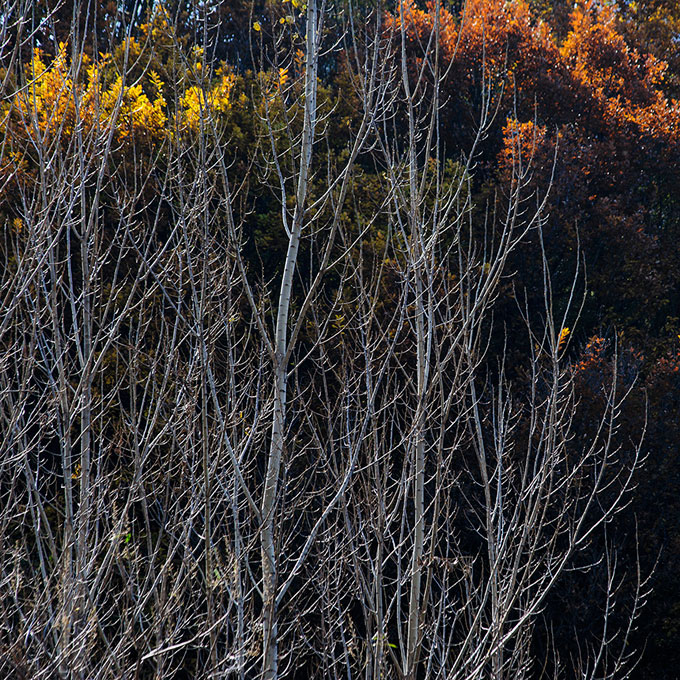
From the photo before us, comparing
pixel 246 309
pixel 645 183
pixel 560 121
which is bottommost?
pixel 246 309

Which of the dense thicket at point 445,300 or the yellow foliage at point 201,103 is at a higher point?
the yellow foliage at point 201,103

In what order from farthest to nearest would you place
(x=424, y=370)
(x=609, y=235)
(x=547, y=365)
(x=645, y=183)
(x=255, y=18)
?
(x=255, y=18) → (x=645, y=183) → (x=609, y=235) → (x=547, y=365) → (x=424, y=370)

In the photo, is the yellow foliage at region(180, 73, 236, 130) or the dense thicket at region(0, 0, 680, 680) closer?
the yellow foliage at region(180, 73, 236, 130)

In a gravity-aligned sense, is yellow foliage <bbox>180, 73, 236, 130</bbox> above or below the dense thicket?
above

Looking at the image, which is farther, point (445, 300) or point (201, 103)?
point (445, 300)

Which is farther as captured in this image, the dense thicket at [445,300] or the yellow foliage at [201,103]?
the dense thicket at [445,300]

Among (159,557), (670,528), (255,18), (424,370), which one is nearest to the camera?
(424,370)

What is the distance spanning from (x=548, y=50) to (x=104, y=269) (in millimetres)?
7525

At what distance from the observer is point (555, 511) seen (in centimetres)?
880

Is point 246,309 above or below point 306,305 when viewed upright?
below

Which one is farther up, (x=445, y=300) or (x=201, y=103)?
(x=201, y=103)

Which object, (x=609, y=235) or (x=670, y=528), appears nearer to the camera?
(x=670, y=528)

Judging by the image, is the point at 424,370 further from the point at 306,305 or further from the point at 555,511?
the point at 555,511

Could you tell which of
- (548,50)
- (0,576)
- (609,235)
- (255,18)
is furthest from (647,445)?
(255,18)
